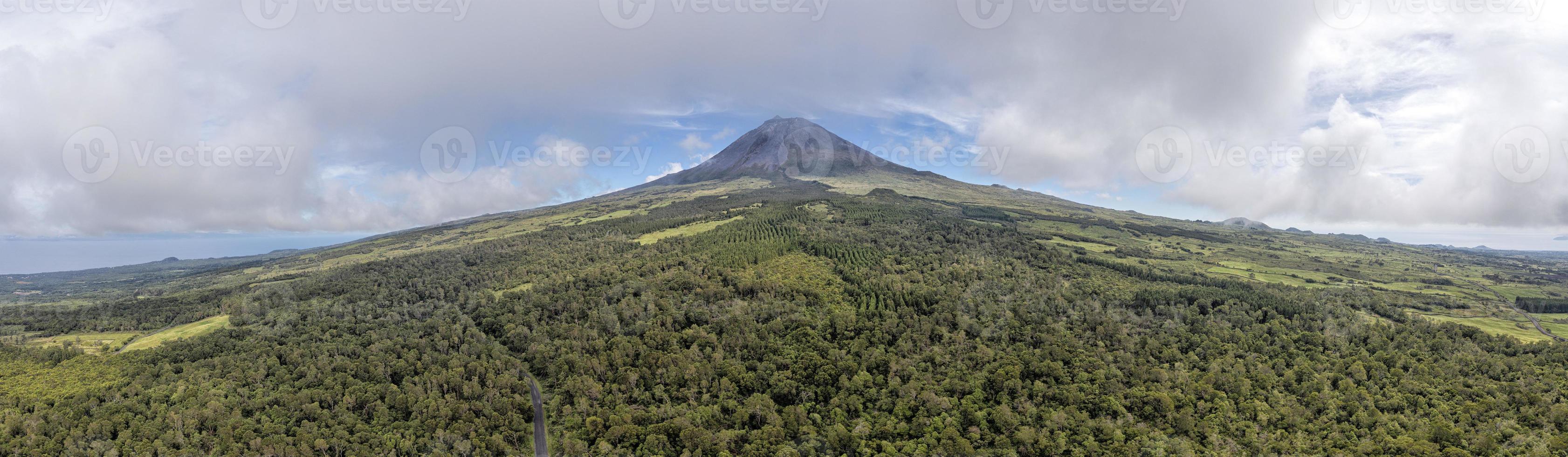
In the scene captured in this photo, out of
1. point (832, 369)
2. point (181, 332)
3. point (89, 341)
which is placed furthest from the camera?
point (181, 332)

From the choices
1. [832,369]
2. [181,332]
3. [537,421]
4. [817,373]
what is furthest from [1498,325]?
[181,332]

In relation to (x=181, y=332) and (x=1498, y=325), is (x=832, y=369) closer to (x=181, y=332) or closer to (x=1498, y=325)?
(x=1498, y=325)

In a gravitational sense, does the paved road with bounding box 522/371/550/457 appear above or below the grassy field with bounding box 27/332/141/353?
below

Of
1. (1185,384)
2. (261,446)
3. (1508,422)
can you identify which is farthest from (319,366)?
(1508,422)

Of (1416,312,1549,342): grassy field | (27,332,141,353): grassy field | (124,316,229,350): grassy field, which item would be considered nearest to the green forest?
(27,332,141,353): grassy field

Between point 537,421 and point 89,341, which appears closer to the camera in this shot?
point 537,421

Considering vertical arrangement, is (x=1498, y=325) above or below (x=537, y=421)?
above

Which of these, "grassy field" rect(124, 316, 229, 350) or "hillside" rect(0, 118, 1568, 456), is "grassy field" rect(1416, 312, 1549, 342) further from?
"grassy field" rect(124, 316, 229, 350)
